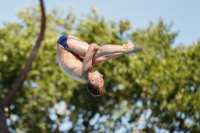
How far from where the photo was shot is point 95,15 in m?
22.9

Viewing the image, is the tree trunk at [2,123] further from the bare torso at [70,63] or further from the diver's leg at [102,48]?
the diver's leg at [102,48]

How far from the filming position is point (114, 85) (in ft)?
72.0

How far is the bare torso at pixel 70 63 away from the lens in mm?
6262

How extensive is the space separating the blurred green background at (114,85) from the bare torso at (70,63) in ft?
43.7

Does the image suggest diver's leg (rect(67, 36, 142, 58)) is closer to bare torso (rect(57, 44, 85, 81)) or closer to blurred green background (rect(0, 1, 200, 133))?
bare torso (rect(57, 44, 85, 81))

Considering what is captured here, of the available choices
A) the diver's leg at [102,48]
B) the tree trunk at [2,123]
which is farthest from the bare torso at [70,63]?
the tree trunk at [2,123]

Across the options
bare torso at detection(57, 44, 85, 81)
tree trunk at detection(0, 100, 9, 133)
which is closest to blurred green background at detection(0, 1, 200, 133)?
tree trunk at detection(0, 100, 9, 133)

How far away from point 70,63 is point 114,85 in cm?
1558

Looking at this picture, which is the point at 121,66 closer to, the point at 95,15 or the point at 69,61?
the point at 95,15

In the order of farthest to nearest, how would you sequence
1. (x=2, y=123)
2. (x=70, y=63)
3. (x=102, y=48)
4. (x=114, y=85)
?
(x=114, y=85)
(x=2, y=123)
(x=70, y=63)
(x=102, y=48)

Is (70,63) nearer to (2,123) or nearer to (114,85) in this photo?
(2,123)

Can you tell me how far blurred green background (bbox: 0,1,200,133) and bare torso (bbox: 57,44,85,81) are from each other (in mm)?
13314

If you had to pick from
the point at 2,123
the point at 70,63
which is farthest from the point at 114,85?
the point at 70,63

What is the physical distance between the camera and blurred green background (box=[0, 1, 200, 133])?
20109 millimetres
